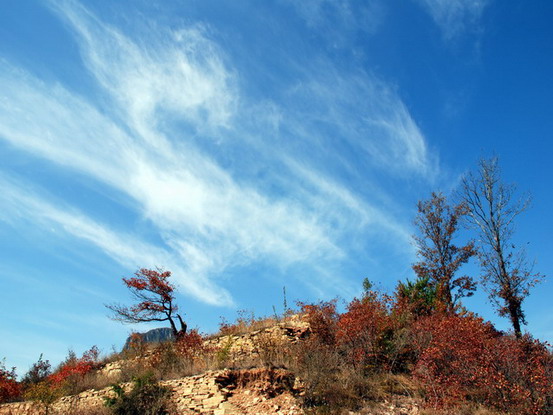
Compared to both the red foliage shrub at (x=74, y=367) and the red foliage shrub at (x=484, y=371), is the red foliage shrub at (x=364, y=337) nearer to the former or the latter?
the red foliage shrub at (x=484, y=371)

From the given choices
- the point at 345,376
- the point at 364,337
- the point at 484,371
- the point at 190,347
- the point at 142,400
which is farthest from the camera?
the point at 190,347

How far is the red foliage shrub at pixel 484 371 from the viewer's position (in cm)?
1041

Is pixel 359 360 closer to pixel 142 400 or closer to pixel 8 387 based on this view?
pixel 142 400

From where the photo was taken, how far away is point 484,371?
10859 millimetres

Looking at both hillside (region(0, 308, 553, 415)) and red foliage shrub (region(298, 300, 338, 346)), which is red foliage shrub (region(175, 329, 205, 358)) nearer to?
hillside (region(0, 308, 553, 415))

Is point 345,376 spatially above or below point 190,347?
below

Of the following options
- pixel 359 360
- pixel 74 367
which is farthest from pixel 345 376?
pixel 74 367

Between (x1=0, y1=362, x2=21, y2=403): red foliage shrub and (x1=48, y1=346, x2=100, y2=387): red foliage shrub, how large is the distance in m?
1.35

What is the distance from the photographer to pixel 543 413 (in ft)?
33.2

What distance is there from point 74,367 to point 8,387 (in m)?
2.91

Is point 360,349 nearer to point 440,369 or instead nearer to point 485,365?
point 440,369

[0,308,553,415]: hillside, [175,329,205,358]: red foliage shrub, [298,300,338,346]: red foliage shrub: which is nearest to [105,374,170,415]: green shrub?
[0,308,553,415]: hillside

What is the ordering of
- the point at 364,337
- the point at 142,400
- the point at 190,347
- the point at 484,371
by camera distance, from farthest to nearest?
the point at 190,347 < the point at 364,337 < the point at 142,400 < the point at 484,371

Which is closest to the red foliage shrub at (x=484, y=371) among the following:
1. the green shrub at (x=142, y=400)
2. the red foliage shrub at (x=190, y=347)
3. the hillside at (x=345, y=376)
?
the hillside at (x=345, y=376)
